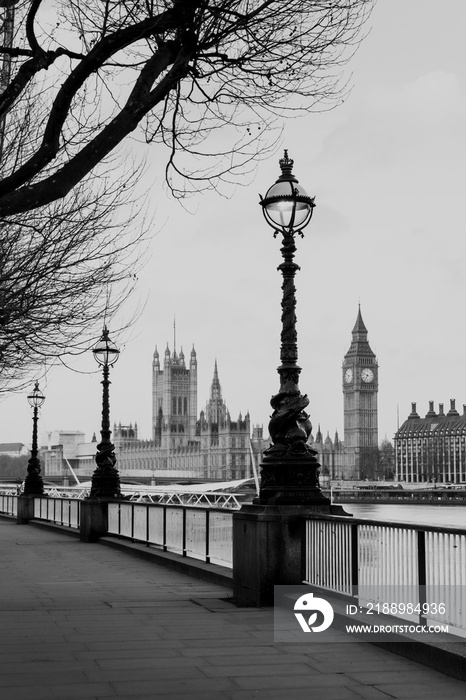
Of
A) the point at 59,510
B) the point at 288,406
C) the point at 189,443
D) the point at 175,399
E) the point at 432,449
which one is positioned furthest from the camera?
the point at 175,399

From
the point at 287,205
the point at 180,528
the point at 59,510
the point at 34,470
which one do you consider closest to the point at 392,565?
the point at 287,205

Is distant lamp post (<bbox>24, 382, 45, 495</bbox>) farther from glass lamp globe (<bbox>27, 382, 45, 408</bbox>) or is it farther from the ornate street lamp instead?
the ornate street lamp

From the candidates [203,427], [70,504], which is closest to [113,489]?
[70,504]

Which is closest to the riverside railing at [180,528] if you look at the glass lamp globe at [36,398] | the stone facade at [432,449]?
the glass lamp globe at [36,398]

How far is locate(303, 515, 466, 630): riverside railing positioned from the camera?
6453 millimetres

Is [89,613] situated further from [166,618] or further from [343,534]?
[343,534]

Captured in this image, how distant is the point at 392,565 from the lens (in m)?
7.30

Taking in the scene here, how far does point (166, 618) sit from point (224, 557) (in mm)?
3779

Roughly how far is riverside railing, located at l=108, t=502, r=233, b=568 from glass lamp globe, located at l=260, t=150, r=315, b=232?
12.3 ft

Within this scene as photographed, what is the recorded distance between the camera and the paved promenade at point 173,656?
5797 millimetres

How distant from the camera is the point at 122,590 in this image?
11.4 metres

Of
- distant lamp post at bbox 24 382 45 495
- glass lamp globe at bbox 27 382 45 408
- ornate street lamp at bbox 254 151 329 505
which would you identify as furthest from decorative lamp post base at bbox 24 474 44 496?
ornate street lamp at bbox 254 151 329 505

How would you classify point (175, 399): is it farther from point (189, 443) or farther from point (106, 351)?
point (106, 351)

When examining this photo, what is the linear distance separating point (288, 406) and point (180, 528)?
5.35m
